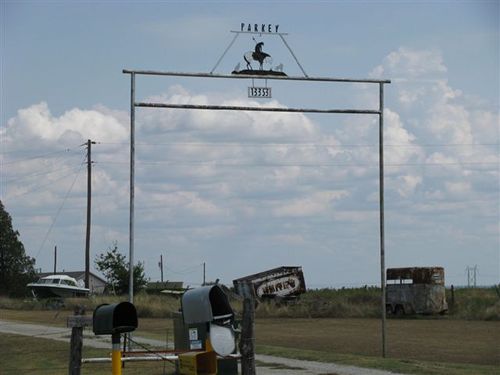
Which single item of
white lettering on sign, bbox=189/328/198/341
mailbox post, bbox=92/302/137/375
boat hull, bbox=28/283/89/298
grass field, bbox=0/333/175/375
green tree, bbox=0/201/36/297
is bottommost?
grass field, bbox=0/333/175/375

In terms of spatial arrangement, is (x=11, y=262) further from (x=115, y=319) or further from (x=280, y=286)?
(x=115, y=319)

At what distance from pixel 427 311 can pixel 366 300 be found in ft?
28.7

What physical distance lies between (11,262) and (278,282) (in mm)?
39648

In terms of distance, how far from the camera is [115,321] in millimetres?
10109

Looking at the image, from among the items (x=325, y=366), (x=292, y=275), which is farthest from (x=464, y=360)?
(x=292, y=275)

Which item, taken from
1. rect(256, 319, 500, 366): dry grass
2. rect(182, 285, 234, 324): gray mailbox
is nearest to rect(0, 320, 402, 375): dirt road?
rect(256, 319, 500, 366): dry grass

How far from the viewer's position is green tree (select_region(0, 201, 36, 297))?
3361 inches

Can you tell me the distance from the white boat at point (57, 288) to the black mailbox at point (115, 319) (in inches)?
2434

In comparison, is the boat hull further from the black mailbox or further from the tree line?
the black mailbox

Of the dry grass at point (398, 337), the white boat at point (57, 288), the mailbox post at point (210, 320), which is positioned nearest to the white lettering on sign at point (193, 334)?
the mailbox post at point (210, 320)

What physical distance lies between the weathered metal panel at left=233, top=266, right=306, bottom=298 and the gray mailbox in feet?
140

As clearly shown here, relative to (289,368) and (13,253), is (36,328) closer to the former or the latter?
(289,368)

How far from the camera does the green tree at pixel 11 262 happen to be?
85375mm

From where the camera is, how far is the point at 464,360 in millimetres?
24516
